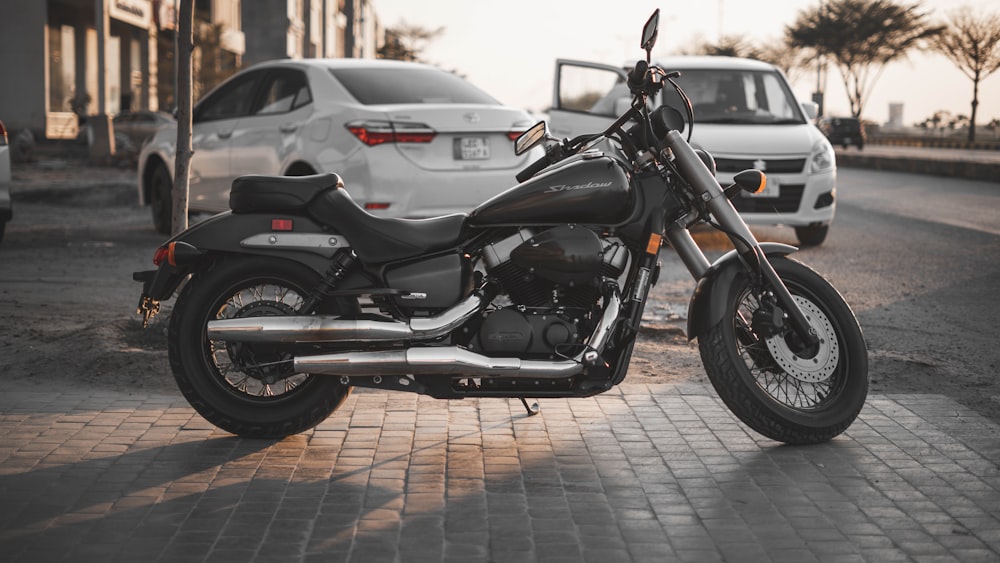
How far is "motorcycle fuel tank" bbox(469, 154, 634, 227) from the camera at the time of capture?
16.1ft

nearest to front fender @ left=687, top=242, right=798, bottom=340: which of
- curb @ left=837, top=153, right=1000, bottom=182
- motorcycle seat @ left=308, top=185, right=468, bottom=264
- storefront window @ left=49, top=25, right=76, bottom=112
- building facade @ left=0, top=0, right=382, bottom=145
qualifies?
motorcycle seat @ left=308, top=185, right=468, bottom=264

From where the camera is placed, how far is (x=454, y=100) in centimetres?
1033

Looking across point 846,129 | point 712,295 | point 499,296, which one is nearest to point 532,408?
point 499,296

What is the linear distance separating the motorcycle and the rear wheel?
7.50m

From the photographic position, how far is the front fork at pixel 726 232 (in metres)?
5.09

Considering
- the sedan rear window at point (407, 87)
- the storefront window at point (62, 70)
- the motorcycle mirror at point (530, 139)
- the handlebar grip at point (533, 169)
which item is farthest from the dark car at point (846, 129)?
the motorcycle mirror at point (530, 139)

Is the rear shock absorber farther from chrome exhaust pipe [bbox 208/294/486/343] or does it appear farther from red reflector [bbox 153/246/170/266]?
red reflector [bbox 153/246/170/266]

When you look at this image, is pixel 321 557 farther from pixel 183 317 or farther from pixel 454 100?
pixel 454 100

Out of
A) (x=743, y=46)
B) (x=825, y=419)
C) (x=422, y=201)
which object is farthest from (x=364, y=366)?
(x=743, y=46)

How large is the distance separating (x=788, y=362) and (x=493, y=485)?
1.43m

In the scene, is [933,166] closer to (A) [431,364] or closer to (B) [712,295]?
(B) [712,295]

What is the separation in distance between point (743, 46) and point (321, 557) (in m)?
89.0

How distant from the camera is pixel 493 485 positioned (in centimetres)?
466

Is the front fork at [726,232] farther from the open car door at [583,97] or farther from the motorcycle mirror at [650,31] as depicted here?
the open car door at [583,97]
